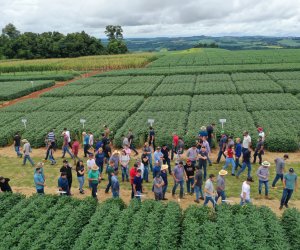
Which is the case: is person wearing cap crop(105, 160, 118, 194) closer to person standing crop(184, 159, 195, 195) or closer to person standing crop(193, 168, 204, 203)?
person standing crop(184, 159, 195, 195)

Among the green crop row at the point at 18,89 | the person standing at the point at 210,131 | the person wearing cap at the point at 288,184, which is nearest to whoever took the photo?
the person wearing cap at the point at 288,184

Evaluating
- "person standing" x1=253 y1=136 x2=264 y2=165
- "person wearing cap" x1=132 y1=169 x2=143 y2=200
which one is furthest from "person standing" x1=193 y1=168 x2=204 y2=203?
"person standing" x1=253 y1=136 x2=264 y2=165

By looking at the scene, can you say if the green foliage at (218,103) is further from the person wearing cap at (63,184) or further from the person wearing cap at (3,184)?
the person wearing cap at (3,184)

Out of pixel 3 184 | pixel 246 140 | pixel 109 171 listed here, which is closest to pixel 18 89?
pixel 3 184

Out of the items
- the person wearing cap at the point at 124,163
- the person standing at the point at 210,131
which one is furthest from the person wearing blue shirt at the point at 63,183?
the person standing at the point at 210,131

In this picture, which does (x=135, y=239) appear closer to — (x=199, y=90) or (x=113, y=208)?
(x=113, y=208)

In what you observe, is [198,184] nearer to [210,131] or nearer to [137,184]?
[137,184]

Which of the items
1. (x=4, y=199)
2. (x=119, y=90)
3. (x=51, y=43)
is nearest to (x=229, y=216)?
(x=4, y=199)
